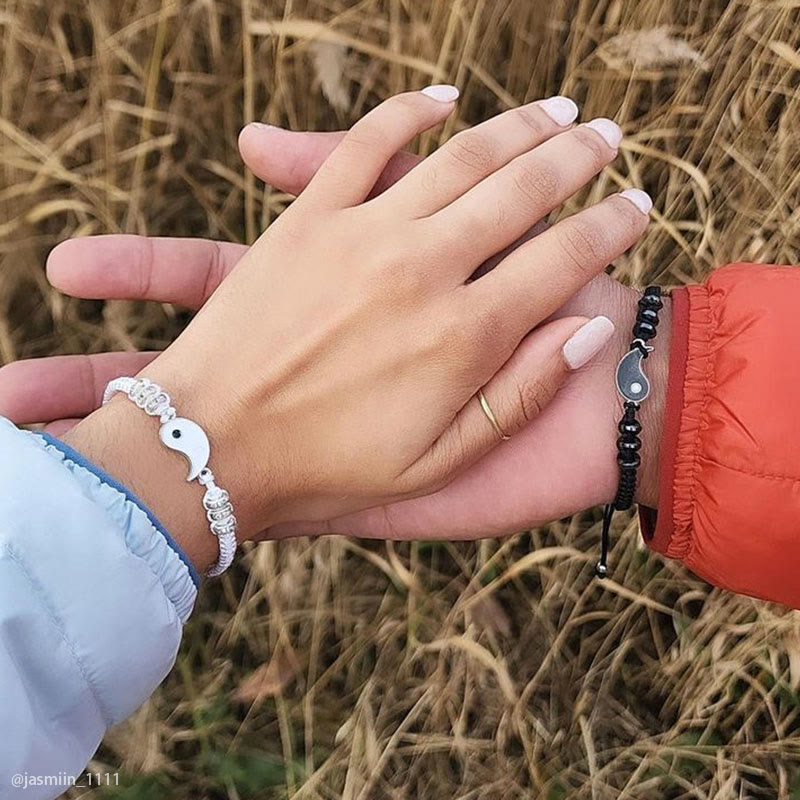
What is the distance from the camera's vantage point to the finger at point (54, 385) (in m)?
1.14

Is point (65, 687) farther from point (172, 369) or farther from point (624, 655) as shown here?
point (624, 655)

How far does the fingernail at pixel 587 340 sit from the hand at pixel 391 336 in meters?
0.01

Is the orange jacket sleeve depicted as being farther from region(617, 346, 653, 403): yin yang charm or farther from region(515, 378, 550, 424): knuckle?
region(515, 378, 550, 424): knuckle

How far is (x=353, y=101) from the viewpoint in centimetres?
160

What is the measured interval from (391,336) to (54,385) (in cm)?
44

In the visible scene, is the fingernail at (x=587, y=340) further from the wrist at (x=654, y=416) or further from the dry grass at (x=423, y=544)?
the dry grass at (x=423, y=544)

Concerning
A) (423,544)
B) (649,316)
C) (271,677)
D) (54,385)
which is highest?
(649,316)

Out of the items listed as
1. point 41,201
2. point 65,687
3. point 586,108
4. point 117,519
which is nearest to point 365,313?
point 117,519

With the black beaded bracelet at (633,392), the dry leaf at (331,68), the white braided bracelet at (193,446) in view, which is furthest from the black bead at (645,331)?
the dry leaf at (331,68)

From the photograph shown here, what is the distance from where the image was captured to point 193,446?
0.93m

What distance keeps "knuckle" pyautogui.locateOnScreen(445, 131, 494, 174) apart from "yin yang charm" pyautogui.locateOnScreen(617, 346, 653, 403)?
263mm

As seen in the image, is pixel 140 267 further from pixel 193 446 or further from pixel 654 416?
pixel 654 416

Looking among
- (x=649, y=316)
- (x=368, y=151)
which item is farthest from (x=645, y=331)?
(x=368, y=151)

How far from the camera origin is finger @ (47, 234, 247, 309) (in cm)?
109
